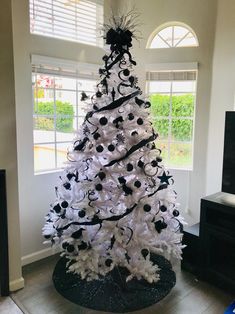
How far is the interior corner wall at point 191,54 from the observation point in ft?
10.00

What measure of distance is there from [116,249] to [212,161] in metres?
1.53

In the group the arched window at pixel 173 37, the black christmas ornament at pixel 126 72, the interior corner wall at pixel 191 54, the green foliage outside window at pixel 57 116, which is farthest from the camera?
the arched window at pixel 173 37

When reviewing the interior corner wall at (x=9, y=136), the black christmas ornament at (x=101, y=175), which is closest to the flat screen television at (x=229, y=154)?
the black christmas ornament at (x=101, y=175)

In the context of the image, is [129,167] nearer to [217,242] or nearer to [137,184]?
[137,184]

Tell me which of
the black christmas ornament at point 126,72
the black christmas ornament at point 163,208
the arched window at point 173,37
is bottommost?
the black christmas ornament at point 163,208

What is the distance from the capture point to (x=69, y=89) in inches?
120

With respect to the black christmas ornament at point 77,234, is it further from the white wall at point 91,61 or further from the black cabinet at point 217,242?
the black cabinet at point 217,242

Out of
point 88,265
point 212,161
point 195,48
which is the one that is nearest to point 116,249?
point 88,265

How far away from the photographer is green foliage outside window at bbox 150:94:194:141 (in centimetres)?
330

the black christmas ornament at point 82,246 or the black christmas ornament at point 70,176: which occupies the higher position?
the black christmas ornament at point 70,176

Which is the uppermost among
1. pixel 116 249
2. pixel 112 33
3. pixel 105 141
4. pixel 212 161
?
pixel 112 33

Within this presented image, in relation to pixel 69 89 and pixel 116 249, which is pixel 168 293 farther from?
pixel 69 89

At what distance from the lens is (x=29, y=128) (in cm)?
276

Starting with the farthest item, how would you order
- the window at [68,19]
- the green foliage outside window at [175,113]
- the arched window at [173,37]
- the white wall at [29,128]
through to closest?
the green foliage outside window at [175,113]
the arched window at [173,37]
the window at [68,19]
the white wall at [29,128]
